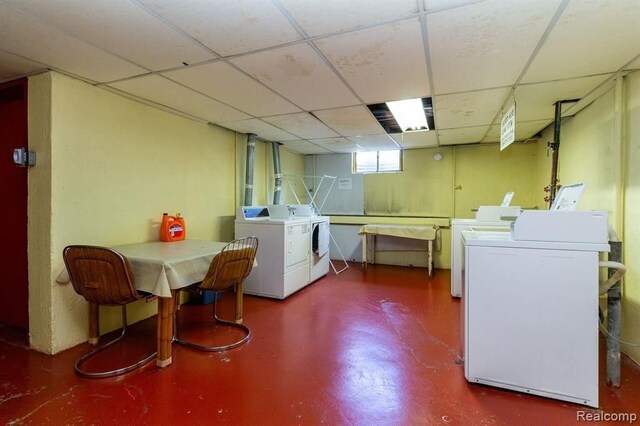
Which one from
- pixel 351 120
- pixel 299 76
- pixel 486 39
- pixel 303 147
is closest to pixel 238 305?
pixel 299 76

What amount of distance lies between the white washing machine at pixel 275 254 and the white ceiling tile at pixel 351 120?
1.33 m

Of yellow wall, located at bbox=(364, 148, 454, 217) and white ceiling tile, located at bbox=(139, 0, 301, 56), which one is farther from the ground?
white ceiling tile, located at bbox=(139, 0, 301, 56)

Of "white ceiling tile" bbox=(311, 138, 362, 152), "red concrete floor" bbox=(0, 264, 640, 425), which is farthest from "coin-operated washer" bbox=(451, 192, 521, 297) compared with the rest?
"white ceiling tile" bbox=(311, 138, 362, 152)

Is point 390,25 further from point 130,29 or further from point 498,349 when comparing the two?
point 498,349

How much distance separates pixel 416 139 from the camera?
473cm

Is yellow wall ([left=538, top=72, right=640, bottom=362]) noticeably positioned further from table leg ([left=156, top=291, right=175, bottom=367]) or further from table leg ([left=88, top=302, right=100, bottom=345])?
table leg ([left=88, top=302, right=100, bottom=345])

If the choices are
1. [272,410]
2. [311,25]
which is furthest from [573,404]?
[311,25]

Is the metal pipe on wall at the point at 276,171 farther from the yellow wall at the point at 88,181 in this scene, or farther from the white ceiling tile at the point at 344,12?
the white ceiling tile at the point at 344,12

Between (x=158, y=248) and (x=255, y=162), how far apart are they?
2405mm

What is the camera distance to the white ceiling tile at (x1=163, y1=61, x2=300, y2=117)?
7.51 feet

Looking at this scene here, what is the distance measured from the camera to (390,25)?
1.68 m

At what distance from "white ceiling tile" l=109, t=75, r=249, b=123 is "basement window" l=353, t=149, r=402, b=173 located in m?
3.08

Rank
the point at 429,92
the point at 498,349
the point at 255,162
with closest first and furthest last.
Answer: the point at 498,349, the point at 429,92, the point at 255,162

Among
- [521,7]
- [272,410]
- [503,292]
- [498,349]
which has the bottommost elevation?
[272,410]
